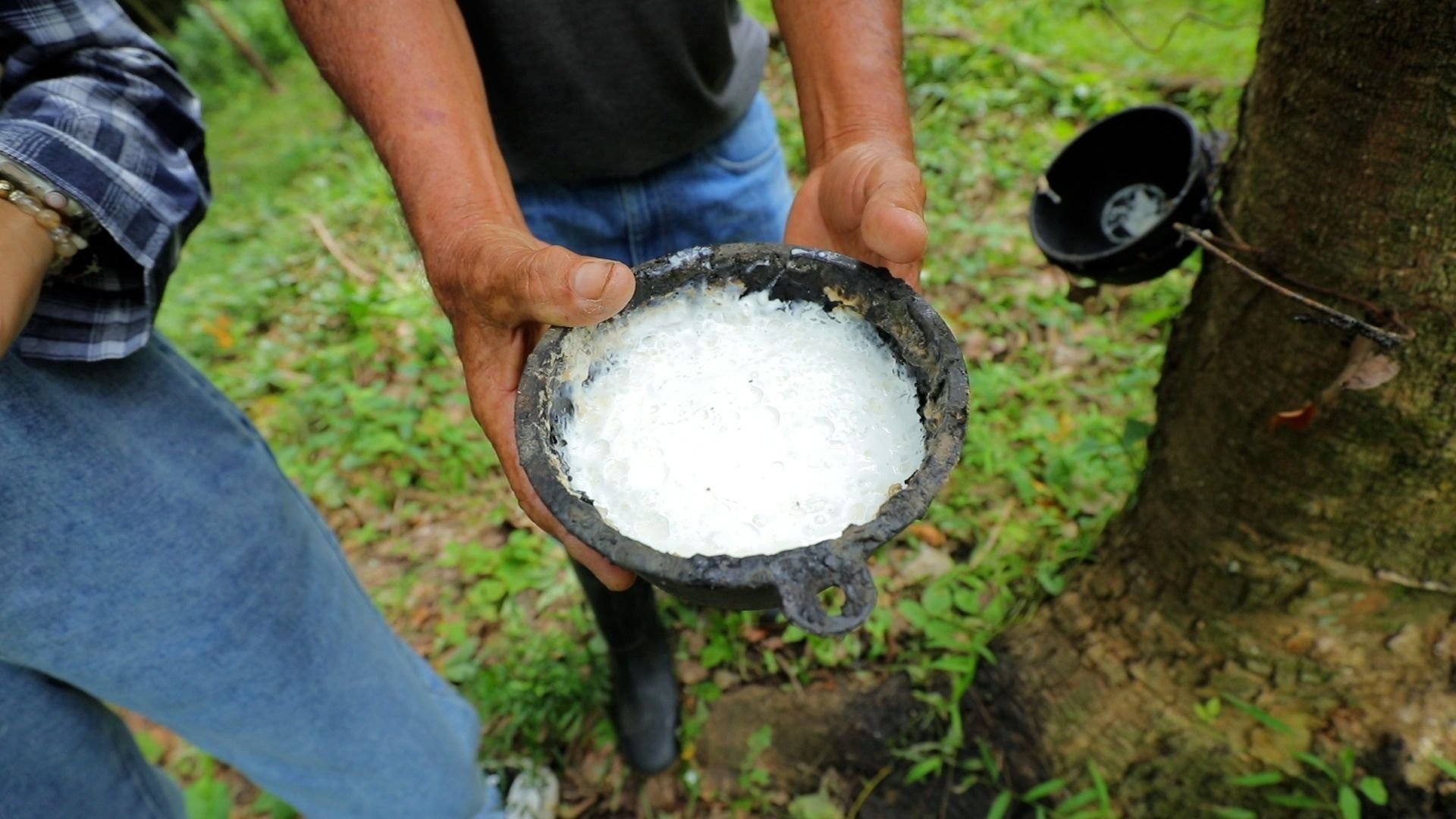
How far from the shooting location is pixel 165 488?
1.37m

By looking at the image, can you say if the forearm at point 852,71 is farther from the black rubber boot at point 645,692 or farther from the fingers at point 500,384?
the black rubber boot at point 645,692

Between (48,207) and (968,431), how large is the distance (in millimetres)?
2346

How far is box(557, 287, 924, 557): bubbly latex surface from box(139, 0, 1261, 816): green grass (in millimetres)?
1159

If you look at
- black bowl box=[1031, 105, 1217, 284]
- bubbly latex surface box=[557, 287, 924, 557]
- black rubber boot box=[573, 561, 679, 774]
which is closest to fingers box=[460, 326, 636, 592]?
bubbly latex surface box=[557, 287, 924, 557]

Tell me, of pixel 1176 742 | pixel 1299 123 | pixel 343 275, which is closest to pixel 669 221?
pixel 1299 123

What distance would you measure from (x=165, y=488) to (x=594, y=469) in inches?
30.4

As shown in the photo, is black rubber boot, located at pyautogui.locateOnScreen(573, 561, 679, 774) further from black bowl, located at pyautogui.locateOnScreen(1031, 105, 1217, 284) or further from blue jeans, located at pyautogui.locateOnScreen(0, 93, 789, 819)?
black bowl, located at pyautogui.locateOnScreen(1031, 105, 1217, 284)

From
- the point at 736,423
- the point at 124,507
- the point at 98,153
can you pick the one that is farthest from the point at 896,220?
the point at 124,507

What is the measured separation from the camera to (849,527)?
1.04 meters

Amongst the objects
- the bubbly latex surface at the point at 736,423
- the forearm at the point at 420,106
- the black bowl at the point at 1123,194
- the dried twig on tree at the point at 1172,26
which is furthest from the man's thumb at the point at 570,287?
the dried twig on tree at the point at 1172,26

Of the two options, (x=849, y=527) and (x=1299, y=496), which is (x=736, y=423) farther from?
(x=1299, y=496)

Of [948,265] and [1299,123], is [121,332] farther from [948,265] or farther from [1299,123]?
[948,265]

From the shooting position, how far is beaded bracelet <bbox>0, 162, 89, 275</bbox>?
1136 millimetres

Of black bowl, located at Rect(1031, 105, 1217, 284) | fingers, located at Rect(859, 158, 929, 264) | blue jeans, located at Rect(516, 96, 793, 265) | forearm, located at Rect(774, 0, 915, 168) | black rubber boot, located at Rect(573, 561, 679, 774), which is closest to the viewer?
fingers, located at Rect(859, 158, 929, 264)
